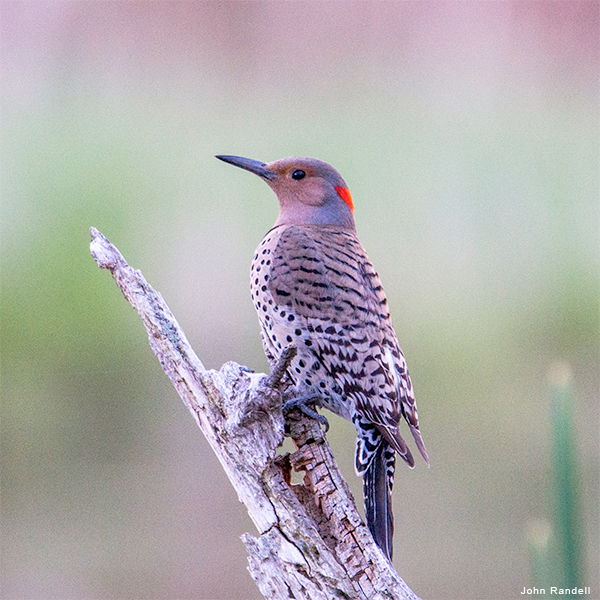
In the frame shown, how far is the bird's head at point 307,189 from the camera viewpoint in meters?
2.06

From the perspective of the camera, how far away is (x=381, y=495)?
1.68m

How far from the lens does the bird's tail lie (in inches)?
63.1

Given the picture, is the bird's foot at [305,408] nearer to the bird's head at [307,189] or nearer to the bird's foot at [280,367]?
the bird's foot at [280,367]

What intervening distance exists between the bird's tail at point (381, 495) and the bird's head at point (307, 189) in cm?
66

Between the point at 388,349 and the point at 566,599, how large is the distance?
2.13ft

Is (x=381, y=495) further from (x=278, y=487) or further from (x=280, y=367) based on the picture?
(x=280, y=367)

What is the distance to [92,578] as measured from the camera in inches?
140

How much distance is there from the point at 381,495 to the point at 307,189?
0.85 metres

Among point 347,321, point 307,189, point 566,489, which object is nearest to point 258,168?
point 307,189

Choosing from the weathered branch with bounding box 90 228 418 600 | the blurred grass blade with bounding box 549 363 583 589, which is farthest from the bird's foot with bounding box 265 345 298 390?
the blurred grass blade with bounding box 549 363 583 589

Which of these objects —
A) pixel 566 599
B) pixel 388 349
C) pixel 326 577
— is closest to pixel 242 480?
pixel 326 577

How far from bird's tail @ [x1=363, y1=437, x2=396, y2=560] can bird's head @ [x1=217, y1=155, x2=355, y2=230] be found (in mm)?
659

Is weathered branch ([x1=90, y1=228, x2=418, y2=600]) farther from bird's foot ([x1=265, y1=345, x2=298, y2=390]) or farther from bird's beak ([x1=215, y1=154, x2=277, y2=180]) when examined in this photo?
bird's beak ([x1=215, y1=154, x2=277, y2=180])

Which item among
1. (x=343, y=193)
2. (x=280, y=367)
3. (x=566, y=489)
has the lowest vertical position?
(x=566, y=489)
